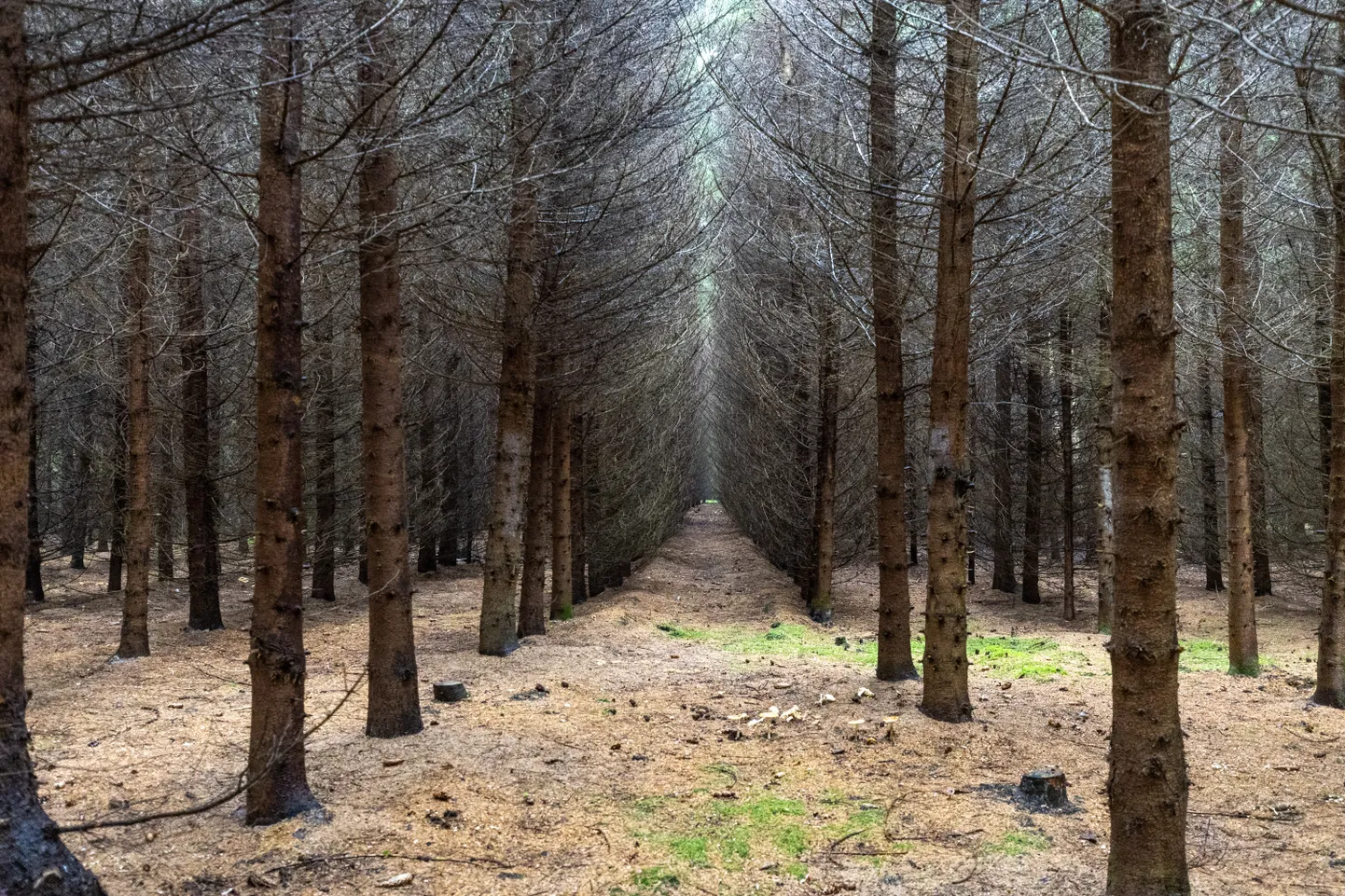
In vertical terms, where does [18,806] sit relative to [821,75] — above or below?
below

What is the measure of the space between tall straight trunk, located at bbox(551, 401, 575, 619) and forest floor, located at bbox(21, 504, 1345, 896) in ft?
8.21

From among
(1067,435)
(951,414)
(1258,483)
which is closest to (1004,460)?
(1067,435)

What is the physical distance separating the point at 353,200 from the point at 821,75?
4081 millimetres

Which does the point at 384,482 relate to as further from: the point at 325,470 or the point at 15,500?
the point at 325,470

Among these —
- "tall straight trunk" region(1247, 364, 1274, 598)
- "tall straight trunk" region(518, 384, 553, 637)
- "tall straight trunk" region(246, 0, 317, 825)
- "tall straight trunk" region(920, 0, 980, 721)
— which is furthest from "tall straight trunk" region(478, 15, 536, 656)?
"tall straight trunk" region(1247, 364, 1274, 598)

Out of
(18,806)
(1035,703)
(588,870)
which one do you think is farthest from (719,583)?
(18,806)

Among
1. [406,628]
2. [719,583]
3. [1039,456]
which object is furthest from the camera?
[719,583]

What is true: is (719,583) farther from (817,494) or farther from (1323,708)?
(1323,708)

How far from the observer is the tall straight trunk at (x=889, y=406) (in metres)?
7.54

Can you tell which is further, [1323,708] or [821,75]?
[821,75]

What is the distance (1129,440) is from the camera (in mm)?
3312

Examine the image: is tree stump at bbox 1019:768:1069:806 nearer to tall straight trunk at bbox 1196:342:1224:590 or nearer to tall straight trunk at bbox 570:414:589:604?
tall straight trunk at bbox 570:414:589:604

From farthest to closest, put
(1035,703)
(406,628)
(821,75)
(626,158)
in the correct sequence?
(626,158) < (821,75) < (1035,703) < (406,628)

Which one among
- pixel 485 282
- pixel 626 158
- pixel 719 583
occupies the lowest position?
pixel 719 583
